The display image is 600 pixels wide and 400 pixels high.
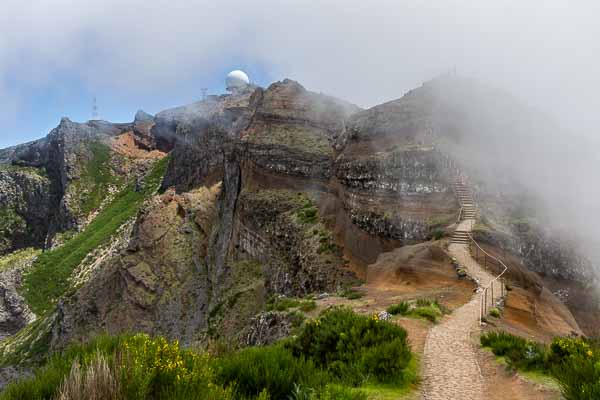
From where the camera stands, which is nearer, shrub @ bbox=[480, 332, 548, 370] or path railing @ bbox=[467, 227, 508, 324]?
shrub @ bbox=[480, 332, 548, 370]

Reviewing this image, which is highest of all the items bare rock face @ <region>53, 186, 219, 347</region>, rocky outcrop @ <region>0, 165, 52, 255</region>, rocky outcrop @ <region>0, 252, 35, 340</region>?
rocky outcrop @ <region>0, 165, 52, 255</region>

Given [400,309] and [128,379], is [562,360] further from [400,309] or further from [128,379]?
[128,379]

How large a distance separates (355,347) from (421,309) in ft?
19.2

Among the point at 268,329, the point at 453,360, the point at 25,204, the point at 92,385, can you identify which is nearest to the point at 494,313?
the point at 453,360

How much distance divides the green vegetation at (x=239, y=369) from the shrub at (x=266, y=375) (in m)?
0.01

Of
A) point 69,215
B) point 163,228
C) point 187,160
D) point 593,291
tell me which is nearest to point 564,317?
point 593,291

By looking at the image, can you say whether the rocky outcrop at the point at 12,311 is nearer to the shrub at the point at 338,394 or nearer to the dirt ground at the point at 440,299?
the dirt ground at the point at 440,299

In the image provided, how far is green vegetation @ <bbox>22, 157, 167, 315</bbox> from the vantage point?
89.3 metres

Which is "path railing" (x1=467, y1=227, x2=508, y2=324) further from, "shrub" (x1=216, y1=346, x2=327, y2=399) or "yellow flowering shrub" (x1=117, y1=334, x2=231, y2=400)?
"yellow flowering shrub" (x1=117, y1=334, x2=231, y2=400)

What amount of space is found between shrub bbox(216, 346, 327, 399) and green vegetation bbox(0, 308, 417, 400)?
0.01m

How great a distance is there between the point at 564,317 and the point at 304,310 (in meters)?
12.2

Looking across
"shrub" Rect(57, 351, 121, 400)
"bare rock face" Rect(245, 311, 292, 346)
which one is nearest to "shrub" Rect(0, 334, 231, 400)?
"shrub" Rect(57, 351, 121, 400)

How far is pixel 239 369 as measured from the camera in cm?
779

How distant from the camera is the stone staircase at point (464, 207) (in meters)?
24.2
